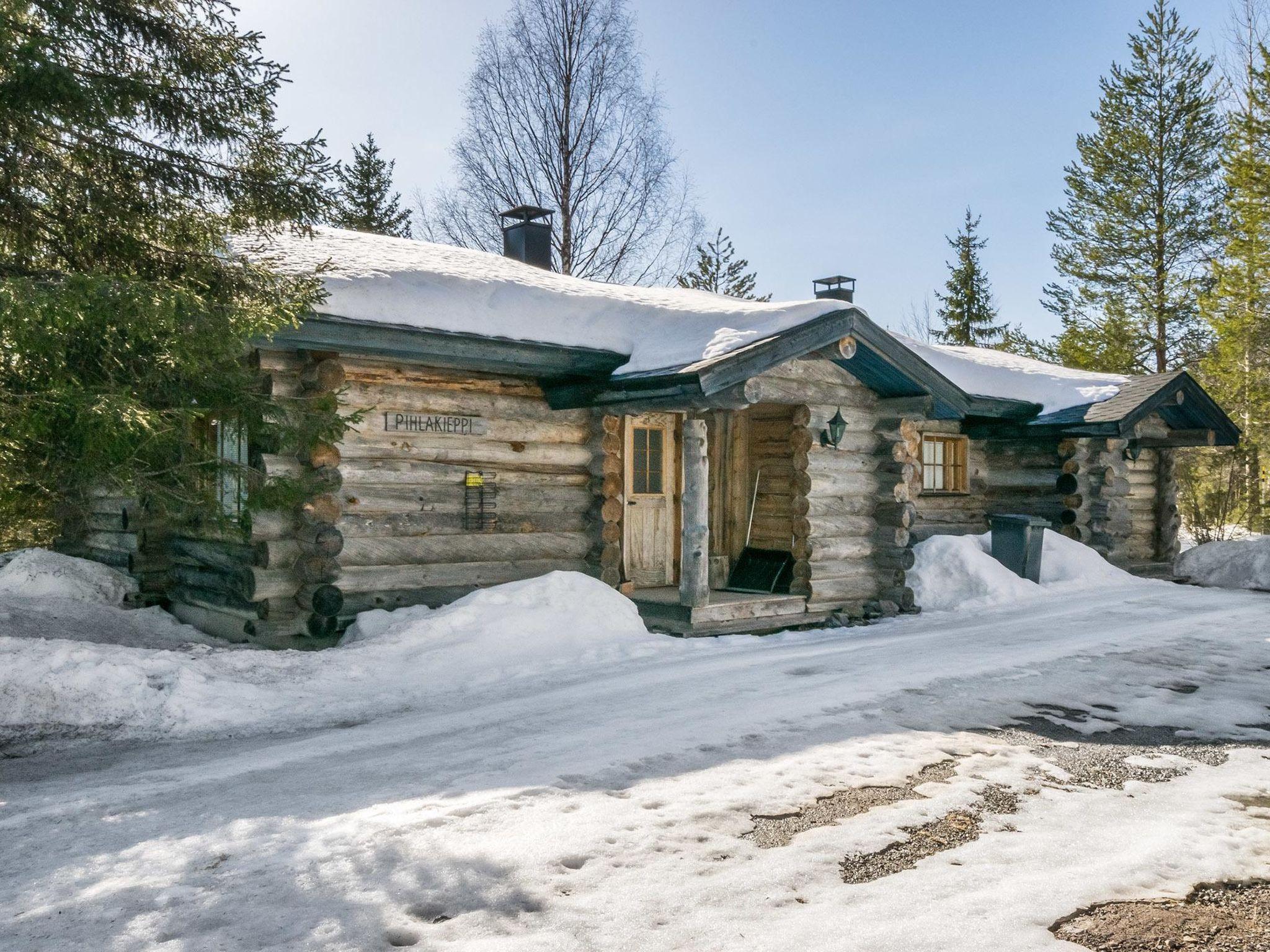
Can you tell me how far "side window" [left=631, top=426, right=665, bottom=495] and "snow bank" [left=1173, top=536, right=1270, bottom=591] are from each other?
31.9ft

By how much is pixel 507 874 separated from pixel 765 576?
8.60 m

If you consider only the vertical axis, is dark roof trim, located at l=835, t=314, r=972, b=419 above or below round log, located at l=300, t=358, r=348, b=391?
above

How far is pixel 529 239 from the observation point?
1531 cm

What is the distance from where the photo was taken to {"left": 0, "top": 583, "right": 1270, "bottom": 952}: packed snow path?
11.0 feet

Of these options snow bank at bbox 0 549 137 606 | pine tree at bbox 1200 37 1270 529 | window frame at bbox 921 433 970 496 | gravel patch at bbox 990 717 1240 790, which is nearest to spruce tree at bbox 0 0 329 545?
snow bank at bbox 0 549 137 606

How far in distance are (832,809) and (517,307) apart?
22.6ft

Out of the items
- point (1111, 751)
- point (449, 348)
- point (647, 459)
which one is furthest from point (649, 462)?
point (1111, 751)

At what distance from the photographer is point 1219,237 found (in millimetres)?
26453

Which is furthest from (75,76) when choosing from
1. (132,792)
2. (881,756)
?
(881,756)

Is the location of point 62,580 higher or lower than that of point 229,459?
lower

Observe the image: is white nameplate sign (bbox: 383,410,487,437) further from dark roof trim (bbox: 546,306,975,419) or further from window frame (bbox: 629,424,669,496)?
window frame (bbox: 629,424,669,496)

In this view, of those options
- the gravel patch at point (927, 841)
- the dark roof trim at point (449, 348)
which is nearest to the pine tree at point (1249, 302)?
the dark roof trim at point (449, 348)

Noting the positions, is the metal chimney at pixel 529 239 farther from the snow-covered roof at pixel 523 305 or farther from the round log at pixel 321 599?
the round log at pixel 321 599

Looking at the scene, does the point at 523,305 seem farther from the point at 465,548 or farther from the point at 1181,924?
the point at 1181,924
